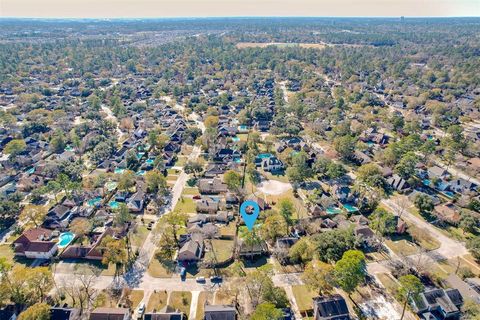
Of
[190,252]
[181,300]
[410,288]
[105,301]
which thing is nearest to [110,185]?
[190,252]

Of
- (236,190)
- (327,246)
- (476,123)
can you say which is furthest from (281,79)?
(327,246)

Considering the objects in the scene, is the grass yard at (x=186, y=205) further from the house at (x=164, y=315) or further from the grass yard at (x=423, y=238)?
the grass yard at (x=423, y=238)

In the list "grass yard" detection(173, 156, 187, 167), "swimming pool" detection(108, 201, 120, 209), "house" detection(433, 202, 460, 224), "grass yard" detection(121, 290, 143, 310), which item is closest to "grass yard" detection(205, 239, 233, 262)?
"grass yard" detection(121, 290, 143, 310)

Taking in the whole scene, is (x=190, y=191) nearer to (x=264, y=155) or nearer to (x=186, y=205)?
(x=186, y=205)

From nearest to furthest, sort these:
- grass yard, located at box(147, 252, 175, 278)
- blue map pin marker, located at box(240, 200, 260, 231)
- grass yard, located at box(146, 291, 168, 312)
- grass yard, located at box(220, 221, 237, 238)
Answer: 1. grass yard, located at box(146, 291, 168, 312)
2. grass yard, located at box(147, 252, 175, 278)
3. blue map pin marker, located at box(240, 200, 260, 231)
4. grass yard, located at box(220, 221, 237, 238)

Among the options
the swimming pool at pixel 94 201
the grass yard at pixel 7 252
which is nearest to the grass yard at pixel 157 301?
the grass yard at pixel 7 252

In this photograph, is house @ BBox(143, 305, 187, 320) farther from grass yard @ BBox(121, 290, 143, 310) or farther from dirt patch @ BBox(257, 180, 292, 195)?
dirt patch @ BBox(257, 180, 292, 195)
